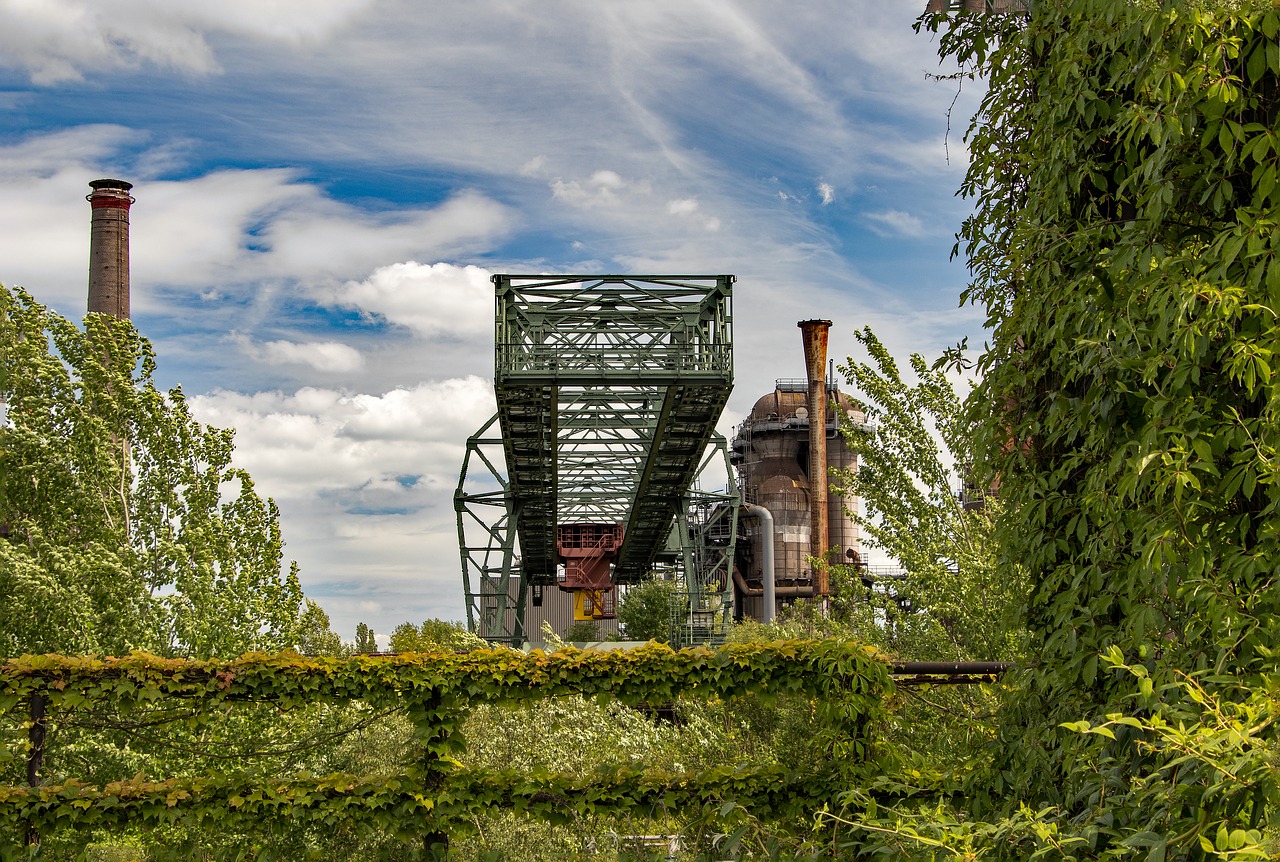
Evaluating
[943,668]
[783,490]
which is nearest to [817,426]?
[783,490]

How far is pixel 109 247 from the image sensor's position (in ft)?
99.4

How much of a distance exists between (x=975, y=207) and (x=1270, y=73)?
1.47 m

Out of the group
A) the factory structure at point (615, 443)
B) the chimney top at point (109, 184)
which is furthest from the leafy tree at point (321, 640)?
the chimney top at point (109, 184)

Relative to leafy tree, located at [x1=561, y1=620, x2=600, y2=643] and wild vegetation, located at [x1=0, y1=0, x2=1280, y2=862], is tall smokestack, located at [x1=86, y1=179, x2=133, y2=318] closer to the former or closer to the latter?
leafy tree, located at [x1=561, y1=620, x2=600, y2=643]

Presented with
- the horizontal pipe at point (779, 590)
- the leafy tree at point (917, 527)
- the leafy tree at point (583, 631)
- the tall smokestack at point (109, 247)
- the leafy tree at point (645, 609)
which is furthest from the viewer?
the horizontal pipe at point (779, 590)

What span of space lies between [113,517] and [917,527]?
1218cm

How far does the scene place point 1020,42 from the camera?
15.4 feet

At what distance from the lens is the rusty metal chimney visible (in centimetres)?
4253

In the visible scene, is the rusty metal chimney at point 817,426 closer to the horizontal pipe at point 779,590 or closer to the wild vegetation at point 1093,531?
the horizontal pipe at point 779,590

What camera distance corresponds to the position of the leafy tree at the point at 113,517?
15227 millimetres

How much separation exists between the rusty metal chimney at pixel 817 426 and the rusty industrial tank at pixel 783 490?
158 inches

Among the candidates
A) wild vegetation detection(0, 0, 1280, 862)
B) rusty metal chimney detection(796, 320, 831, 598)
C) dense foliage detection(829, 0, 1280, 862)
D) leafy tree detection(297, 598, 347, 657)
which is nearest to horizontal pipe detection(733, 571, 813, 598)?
rusty metal chimney detection(796, 320, 831, 598)

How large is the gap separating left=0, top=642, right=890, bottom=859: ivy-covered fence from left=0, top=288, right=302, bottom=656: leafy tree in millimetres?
9412

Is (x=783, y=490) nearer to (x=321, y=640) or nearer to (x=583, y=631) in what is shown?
(x=583, y=631)
